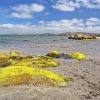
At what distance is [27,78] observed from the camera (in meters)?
13.2

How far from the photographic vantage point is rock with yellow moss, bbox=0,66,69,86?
1292 cm

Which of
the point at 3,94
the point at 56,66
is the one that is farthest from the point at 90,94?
the point at 56,66

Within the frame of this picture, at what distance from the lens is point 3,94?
11359mm

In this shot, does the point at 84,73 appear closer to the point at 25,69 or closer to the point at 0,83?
the point at 25,69

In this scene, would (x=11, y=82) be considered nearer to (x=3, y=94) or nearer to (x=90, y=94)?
(x=3, y=94)

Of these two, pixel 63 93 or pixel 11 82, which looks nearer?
pixel 63 93

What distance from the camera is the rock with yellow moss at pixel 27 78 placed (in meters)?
12.9

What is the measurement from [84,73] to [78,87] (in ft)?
12.3

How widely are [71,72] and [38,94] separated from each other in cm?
609

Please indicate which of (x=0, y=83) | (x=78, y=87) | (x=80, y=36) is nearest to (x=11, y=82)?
(x=0, y=83)

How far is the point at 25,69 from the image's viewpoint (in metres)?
13.8

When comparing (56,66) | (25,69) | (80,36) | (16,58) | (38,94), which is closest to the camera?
(38,94)

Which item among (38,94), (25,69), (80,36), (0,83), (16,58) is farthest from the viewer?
(80,36)

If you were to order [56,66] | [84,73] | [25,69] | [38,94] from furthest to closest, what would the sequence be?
Answer: 1. [56,66]
2. [84,73]
3. [25,69]
4. [38,94]
